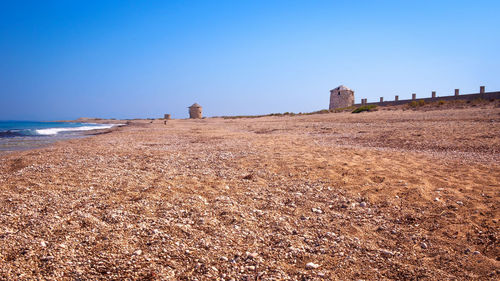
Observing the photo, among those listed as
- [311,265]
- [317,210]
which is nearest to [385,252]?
[311,265]

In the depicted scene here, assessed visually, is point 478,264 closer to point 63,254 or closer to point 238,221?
point 238,221

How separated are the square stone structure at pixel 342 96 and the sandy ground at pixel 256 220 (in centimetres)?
4260

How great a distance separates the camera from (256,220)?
419cm

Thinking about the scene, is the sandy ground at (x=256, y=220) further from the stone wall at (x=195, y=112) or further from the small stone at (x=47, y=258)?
the stone wall at (x=195, y=112)

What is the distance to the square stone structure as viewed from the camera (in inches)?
1903

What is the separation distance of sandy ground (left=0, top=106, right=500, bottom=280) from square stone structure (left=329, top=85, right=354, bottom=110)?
140 feet

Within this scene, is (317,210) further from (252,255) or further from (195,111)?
(195,111)

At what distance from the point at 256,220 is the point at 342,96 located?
158ft

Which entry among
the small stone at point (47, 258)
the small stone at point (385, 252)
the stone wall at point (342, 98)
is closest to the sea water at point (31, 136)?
the small stone at point (47, 258)

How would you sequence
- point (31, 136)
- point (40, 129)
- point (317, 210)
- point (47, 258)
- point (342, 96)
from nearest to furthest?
point (47, 258) → point (317, 210) → point (31, 136) → point (40, 129) → point (342, 96)

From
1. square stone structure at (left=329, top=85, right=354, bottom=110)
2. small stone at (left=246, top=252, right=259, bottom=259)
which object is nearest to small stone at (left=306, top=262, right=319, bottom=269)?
small stone at (left=246, top=252, right=259, bottom=259)

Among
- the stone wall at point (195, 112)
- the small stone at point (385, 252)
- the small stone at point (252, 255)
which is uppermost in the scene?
the stone wall at point (195, 112)

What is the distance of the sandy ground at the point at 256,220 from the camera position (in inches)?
118

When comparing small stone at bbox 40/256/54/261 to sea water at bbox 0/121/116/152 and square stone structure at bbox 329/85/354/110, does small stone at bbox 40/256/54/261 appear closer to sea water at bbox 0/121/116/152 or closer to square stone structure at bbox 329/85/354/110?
sea water at bbox 0/121/116/152
